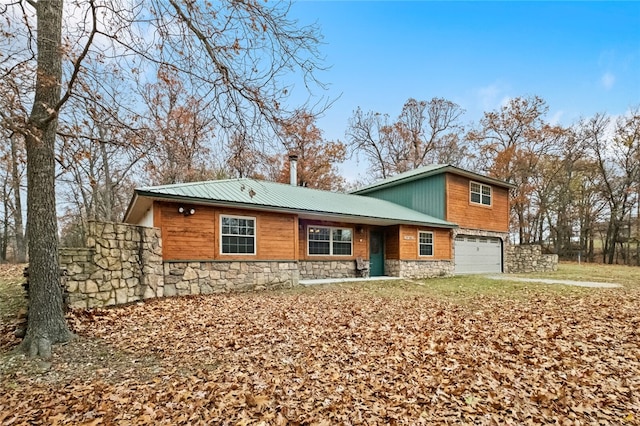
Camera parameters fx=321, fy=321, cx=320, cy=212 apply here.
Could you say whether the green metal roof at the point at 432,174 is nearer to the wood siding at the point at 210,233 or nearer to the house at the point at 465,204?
the house at the point at 465,204

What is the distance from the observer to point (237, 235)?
1000cm

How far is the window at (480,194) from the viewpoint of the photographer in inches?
643

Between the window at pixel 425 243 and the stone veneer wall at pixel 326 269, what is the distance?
331 centimetres

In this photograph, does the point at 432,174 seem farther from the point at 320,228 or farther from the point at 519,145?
the point at 519,145

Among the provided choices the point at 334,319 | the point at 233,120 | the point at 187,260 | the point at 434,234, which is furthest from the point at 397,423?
the point at 434,234

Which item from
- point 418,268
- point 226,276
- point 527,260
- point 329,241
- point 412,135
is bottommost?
point 527,260

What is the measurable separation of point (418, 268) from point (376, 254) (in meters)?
1.94

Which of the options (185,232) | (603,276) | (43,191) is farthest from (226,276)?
(603,276)

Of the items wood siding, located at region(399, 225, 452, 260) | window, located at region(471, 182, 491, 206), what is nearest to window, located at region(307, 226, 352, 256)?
wood siding, located at region(399, 225, 452, 260)

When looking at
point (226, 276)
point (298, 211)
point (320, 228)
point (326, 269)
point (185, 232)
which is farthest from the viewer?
point (326, 269)

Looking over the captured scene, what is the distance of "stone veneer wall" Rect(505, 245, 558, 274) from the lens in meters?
18.0


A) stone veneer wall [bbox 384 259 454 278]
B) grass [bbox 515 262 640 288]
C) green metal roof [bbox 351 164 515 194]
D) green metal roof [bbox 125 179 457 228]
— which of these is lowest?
grass [bbox 515 262 640 288]

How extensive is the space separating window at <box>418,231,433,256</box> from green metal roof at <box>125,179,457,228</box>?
0.68 metres

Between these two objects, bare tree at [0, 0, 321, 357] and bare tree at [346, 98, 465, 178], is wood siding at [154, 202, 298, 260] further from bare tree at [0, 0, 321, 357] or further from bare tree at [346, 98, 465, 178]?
bare tree at [346, 98, 465, 178]
